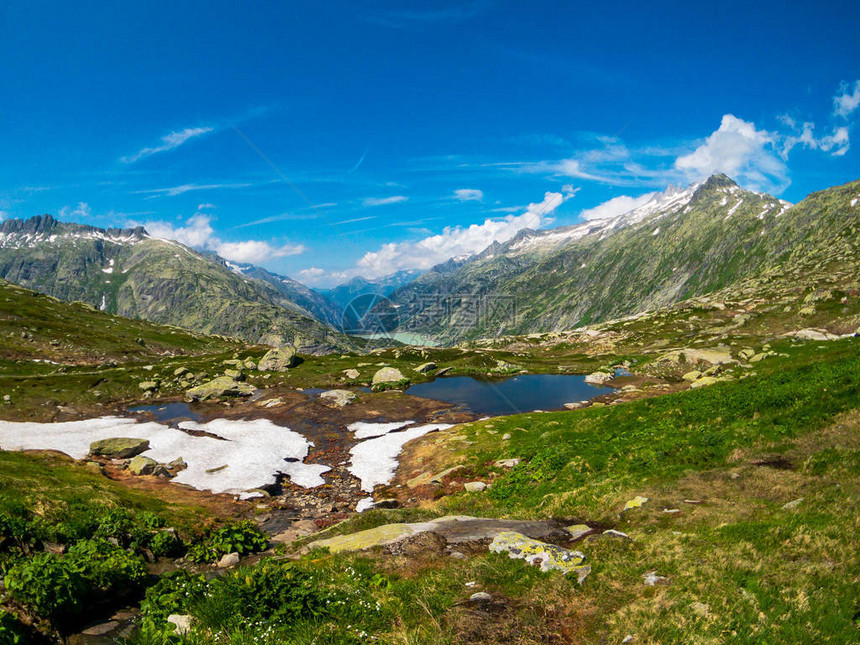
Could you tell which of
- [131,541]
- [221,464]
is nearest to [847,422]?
[131,541]

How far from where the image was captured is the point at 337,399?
7294 centimetres

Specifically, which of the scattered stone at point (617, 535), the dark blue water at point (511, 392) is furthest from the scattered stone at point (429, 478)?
the dark blue water at point (511, 392)

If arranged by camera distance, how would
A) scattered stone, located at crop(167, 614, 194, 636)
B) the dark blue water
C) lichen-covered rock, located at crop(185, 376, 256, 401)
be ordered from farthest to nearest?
lichen-covered rock, located at crop(185, 376, 256, 401)
the dark blue water
scattered stone, located at crop(167, 614, 194, 636)

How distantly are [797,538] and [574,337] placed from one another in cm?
19660

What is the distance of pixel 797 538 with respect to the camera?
11633 millimetres

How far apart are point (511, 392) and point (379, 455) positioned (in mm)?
43120

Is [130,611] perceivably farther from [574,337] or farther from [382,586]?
[574,337]

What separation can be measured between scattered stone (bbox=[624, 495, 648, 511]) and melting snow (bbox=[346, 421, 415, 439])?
40716mm

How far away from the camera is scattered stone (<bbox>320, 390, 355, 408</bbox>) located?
7125cm

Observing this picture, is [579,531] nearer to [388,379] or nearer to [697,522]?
[697,522]

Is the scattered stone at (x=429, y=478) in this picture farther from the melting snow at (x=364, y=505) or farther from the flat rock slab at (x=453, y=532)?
the flat rock slab at (x=453, y=532)

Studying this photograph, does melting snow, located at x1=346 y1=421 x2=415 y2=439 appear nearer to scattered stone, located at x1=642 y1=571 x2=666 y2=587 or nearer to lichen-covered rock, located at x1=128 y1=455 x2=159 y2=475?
lichen-covered rock, located at x1=128 y1=455 x2=159 y2=475

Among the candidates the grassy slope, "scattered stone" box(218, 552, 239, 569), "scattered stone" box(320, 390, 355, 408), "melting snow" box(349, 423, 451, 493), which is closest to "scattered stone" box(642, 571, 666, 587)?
the grassy slope

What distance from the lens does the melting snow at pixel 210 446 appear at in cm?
3991
